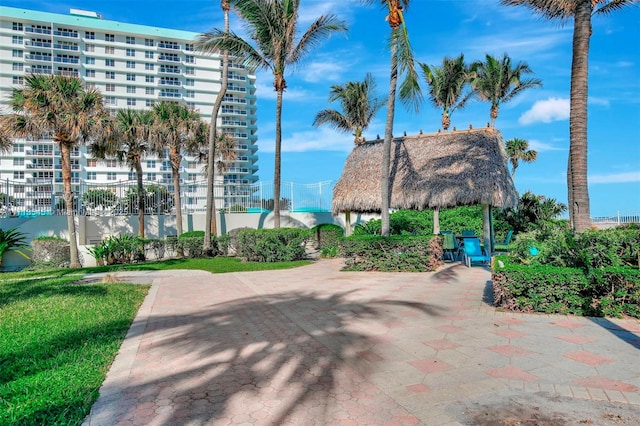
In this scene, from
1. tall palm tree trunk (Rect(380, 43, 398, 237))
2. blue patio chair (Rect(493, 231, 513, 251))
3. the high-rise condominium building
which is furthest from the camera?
the high-rise condominium building

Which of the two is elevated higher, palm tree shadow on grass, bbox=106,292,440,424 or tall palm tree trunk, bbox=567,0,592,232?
tall palm tree trunk, bbox=567,0,592,232

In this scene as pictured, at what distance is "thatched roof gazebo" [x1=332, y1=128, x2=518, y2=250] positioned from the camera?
15.0 meters

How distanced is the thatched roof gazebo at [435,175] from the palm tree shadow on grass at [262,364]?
28.6 ft

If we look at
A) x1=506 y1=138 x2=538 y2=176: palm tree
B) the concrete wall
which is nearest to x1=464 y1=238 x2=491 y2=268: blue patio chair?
the concrete wall

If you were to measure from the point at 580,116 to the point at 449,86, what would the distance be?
21391 mm

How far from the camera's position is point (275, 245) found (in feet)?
53.5

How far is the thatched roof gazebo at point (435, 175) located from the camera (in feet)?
49.3

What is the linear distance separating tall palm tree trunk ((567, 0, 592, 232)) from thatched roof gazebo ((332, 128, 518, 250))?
528cm

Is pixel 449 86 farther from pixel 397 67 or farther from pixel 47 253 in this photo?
pixel 47 253

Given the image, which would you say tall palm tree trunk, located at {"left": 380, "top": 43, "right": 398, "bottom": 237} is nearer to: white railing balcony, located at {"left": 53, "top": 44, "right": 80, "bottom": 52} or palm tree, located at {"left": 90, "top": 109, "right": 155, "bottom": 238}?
palm tree, located at {"left": 90, "top": 109, "right": 155, "bottom": 238}

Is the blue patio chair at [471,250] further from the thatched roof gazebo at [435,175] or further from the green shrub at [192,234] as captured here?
the green shrub at [192,234]

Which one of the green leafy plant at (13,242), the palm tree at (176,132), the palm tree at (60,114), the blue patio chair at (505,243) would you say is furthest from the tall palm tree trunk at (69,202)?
the blue patio chair at (505,243)

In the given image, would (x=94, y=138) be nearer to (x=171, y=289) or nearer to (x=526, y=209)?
(x=171, y=289)

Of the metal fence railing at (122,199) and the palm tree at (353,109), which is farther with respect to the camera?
the palm tree at (353,109)
